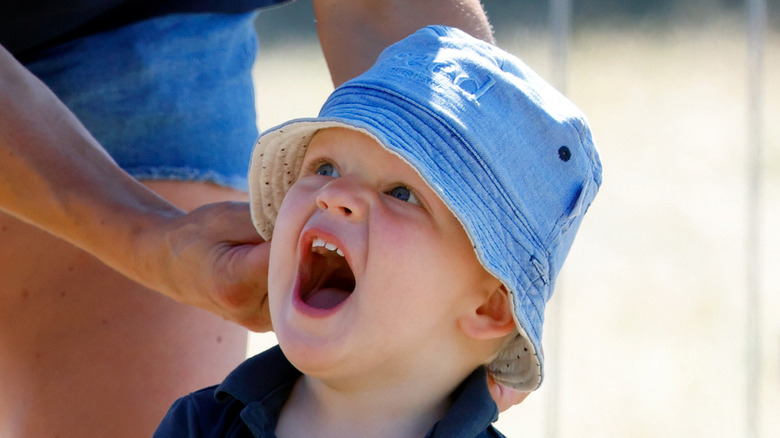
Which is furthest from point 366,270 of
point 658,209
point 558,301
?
point 658,209

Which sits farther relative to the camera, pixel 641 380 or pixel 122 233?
pixel 641 380

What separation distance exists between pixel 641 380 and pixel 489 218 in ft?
12.8

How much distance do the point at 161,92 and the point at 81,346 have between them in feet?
1.39

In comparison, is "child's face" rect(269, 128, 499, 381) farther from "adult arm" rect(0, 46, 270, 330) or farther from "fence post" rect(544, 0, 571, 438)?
"fence post" rect(544, 0, 571, 438)

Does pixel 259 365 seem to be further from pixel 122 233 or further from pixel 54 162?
pixel 54 162

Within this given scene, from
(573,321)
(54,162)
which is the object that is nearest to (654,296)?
(573,321)

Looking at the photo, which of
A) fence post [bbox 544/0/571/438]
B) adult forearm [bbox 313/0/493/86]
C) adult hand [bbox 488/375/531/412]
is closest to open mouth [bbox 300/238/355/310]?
adult hand [bbox 488/375/531/412]

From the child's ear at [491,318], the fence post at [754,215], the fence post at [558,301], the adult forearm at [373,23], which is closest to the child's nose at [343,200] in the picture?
the child's ear at [491,318]

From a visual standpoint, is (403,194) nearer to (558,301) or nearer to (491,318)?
(491,318)

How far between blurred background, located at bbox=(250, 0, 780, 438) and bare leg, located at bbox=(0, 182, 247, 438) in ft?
9.70

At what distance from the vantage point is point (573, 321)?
5.25 m

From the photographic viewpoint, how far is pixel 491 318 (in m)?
1.22

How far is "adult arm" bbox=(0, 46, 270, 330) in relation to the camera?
1352 millimetres

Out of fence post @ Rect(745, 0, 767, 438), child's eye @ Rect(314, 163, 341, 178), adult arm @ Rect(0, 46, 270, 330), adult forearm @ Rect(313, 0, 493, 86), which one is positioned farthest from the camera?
fence post @ Rect(745, 0, 767, 438)
